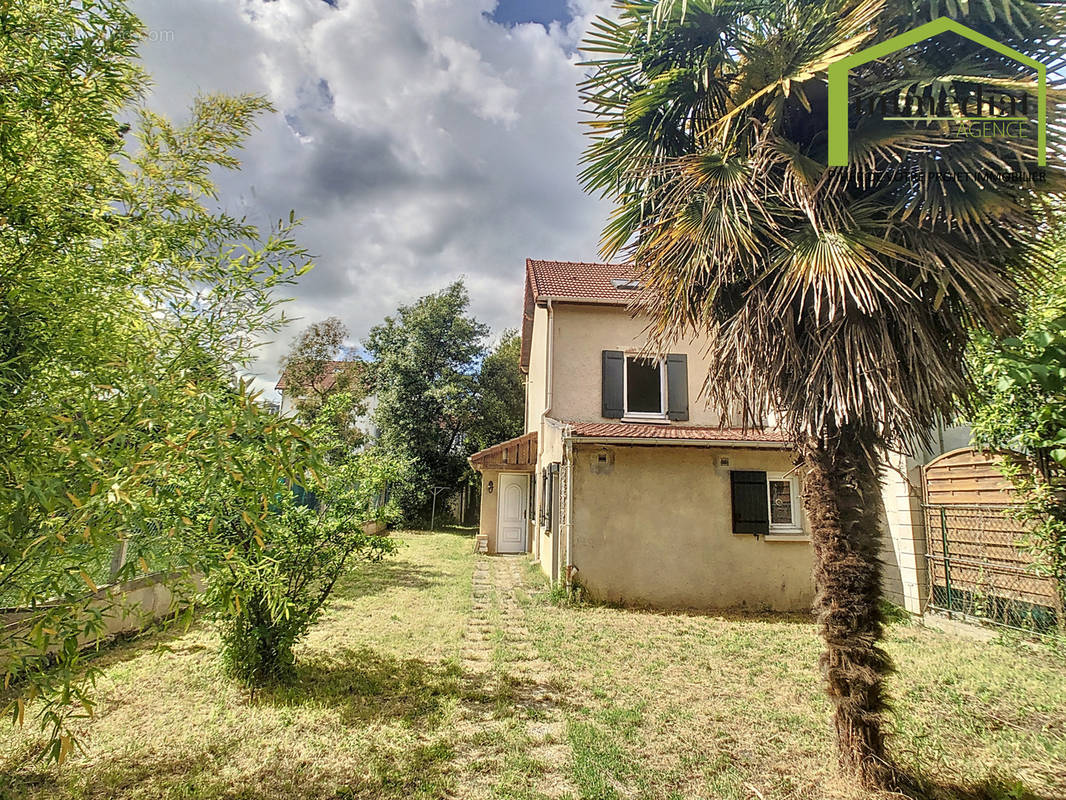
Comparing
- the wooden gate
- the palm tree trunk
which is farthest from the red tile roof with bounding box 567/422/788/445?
the palm tree trunk

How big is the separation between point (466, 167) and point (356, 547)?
23.2 feet

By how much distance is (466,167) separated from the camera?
913cm

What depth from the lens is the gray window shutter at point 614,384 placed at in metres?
11.8

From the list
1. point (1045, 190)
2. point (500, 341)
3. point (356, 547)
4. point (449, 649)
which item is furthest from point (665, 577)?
point (500, 341)

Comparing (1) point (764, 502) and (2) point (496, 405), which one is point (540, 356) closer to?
(1) point (764, 502)

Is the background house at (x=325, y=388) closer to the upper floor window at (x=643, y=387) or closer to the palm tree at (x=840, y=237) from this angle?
the upper floor window at (x=643, y=387)

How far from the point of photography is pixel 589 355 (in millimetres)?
12117

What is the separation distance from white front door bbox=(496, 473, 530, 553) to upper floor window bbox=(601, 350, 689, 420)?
→ 526 cm

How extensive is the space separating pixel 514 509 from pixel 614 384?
246 inches

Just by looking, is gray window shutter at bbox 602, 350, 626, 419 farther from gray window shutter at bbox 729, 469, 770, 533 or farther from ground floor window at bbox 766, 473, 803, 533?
ground floor window at bbox 766, 473, 803, 533

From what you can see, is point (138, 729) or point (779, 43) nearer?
point (779, 43)

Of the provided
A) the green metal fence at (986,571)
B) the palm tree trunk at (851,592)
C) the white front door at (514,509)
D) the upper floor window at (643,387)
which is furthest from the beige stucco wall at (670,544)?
the white front door at (514,509)

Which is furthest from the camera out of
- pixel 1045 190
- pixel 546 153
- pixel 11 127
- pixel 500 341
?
pixel 500 341

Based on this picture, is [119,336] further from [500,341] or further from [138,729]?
[500,341]
